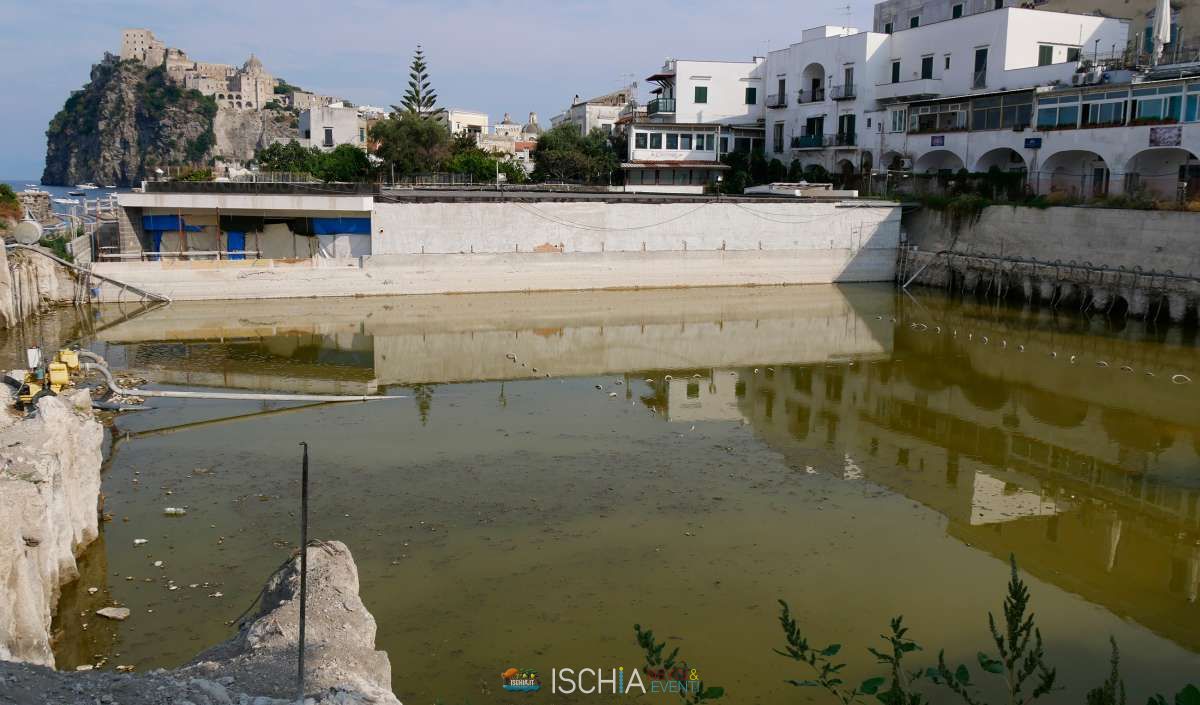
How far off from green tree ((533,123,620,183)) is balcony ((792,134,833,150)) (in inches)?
380

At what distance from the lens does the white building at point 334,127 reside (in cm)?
6981

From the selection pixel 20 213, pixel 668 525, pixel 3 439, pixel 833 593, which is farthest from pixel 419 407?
pixel 20 213

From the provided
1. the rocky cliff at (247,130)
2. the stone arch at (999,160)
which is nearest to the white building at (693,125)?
the stone arch at (999,160)

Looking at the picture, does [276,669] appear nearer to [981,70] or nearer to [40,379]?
[40,379]

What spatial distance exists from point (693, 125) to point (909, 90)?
36.4 ft

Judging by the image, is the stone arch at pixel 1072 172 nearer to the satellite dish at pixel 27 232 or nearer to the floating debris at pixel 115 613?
the satellite dish at pixel 27 232

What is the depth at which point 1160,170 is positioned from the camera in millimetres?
34281

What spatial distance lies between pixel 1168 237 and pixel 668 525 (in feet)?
81.7

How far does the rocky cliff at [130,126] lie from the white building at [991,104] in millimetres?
100464

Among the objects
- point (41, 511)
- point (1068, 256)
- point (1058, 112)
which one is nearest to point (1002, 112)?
point (1058, 112)

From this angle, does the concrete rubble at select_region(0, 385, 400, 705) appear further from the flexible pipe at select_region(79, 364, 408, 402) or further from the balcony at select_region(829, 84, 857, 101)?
the balcony at select_region(829, 84, 857, 101)

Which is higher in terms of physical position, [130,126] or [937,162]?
[130,126]

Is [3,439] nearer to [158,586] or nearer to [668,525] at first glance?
[158,586]

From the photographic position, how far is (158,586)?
35.4 ft
